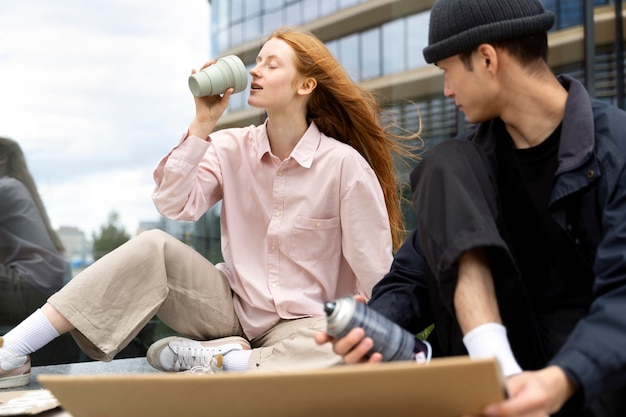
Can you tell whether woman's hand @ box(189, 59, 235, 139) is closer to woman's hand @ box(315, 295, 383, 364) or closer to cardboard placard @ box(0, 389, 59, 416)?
cardboard placard @ box(0, 389, 59, 416)

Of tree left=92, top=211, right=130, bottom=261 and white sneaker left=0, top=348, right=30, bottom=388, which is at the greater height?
tree left=92, top=211, right=130, bottom=261

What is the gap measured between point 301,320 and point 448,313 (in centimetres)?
105

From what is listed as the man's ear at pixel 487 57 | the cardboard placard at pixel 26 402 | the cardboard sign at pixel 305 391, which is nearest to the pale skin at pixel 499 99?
the man's ear at pixel 487 57

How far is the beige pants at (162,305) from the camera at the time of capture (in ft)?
7.61

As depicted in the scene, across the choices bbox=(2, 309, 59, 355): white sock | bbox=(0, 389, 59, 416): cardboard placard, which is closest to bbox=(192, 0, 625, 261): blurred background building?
bbox=(2, 309, 59, 355): white sock

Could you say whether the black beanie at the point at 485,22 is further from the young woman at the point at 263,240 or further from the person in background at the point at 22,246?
the person in background at the point at 22,246

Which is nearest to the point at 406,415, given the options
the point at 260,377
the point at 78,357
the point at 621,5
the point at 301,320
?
the point at 260,377

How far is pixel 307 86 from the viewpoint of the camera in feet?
9.02

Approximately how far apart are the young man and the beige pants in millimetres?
762

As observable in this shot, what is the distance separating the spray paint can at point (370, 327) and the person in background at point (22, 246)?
2.28 meters

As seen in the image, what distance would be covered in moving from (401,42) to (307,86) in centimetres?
178

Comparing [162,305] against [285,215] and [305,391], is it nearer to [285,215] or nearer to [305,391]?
[285,215]

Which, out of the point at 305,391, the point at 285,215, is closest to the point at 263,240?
the point at 285,215

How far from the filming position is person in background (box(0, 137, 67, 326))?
10.6 feet
